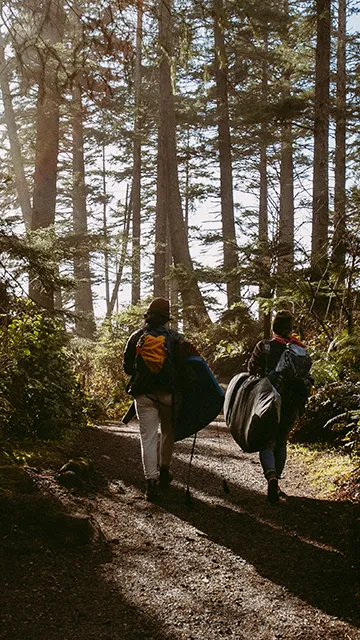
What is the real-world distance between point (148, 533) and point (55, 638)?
180cm

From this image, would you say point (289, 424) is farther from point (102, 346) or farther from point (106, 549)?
point (102, 346)

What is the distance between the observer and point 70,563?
3.97 meters

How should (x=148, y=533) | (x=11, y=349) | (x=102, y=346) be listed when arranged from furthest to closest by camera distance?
(x=102, y=346)
(x=11, y=349)
(x=148, y=533)

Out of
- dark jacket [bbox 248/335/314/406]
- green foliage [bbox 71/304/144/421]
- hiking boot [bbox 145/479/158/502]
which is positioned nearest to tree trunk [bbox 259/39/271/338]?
green foliage [bbox 71/304/144/421]

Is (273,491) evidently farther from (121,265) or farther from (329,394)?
(121,265)

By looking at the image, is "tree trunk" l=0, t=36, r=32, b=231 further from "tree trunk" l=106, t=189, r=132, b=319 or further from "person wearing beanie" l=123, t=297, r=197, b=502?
"person wearing beanie" l=123, t=297, r=197, b=502

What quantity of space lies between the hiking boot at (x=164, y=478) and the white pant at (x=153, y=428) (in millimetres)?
70

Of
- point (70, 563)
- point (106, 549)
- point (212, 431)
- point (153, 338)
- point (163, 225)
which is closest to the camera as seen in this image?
point (70, 563)

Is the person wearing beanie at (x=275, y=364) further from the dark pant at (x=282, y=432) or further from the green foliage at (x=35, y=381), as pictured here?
the green foliage at (x=35, y=381)

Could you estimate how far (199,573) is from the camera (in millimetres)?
4059

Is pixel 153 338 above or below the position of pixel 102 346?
above

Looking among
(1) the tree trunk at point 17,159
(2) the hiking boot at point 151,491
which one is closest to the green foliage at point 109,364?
(2) the hiking boot at point 151,491

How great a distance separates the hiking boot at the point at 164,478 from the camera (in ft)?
20.2

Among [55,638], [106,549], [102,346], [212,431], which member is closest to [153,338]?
[106,549]
